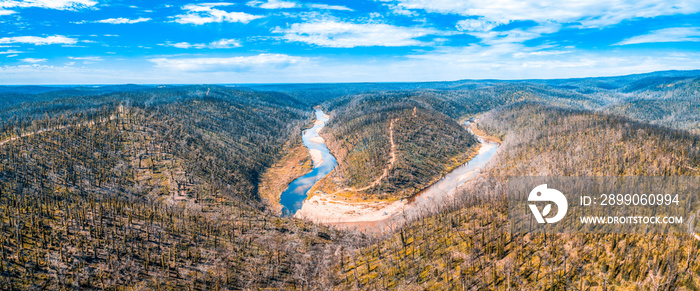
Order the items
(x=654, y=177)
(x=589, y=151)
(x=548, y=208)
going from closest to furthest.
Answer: (x=548, y=208) → (x=654, y=177) → (x=589, y=151)

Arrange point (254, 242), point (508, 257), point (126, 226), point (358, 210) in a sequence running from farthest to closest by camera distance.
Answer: point (358, 210)
point (254, 242)
point (126, 226)
point (508, 257)

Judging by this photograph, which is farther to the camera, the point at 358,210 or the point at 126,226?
the point at 358,210

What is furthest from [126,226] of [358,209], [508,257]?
[508,257]

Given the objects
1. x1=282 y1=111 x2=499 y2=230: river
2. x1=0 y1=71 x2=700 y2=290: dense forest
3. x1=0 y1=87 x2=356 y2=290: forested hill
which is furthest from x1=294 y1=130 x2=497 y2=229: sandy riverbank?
x1=0 y1=87 x2=356 y2=290: forested hill

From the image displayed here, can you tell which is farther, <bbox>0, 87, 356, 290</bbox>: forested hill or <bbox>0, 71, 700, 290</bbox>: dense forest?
<bbox>0, 87, 356, 290</bbox>: forested hill

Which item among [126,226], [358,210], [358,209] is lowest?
[358,210]

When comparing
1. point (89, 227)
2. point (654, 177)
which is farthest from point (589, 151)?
point (89, 227)

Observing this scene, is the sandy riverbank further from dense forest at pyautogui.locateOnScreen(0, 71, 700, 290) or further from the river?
dense forest at pyautogui.locateOnScreen(0, 71, 700, 290)

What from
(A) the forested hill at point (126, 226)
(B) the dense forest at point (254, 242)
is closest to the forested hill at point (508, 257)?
(B) the dense forest at point (254, 242)

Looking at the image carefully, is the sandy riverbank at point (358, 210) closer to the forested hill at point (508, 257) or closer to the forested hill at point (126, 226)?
the forested hill at point (126, 226)

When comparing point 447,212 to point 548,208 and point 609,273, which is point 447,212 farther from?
point 609,273

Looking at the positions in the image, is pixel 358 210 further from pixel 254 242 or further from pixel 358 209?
pixel 254 242
